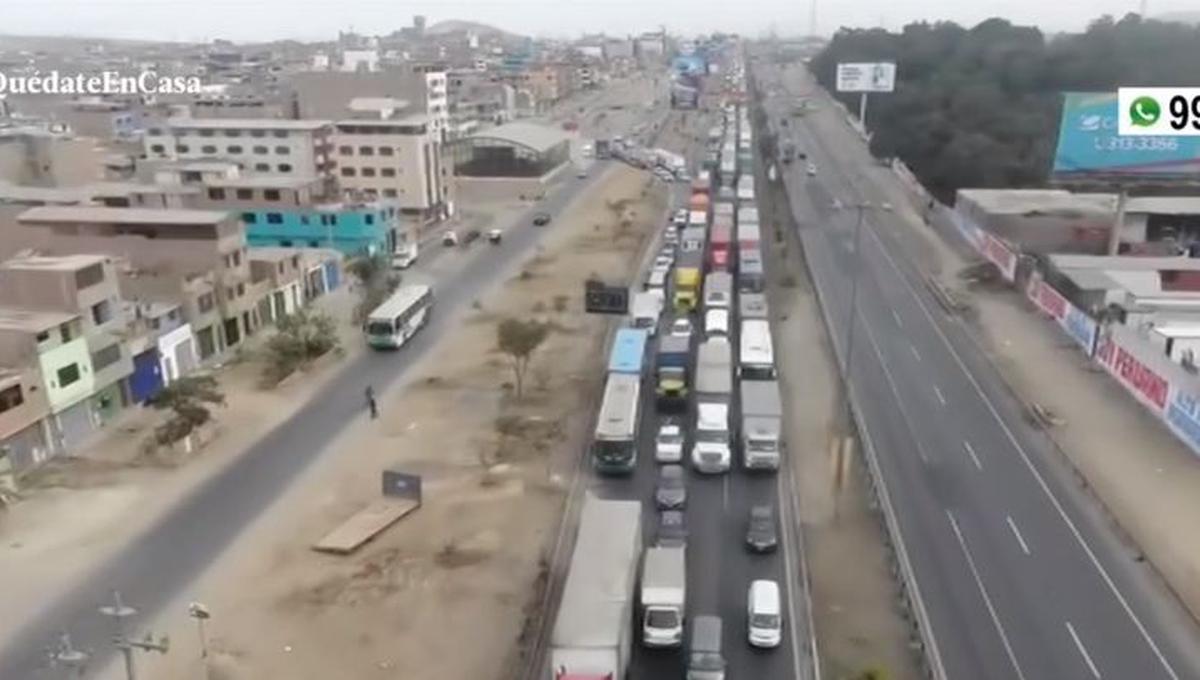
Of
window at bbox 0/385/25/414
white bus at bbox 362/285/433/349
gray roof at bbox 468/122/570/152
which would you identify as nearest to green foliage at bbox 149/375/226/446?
window at bbox 0/385/25/414

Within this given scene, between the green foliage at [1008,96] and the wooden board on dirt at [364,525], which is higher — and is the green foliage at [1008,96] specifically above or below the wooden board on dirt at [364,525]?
above

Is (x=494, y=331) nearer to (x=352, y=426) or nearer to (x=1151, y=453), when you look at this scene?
(x=352, y=426)

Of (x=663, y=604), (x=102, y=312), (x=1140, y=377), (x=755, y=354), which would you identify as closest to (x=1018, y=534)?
(x=663, y=604)

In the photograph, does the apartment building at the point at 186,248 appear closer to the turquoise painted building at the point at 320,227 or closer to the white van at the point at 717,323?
the turquoise painted building at the point at 320,227

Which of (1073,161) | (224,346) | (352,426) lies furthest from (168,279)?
(1073,161)

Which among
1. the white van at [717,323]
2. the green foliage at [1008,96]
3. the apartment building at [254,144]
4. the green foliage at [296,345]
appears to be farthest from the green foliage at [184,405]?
the green foliage at [1008,96]

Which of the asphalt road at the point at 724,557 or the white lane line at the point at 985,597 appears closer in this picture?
the white lane line at the point at 985,597

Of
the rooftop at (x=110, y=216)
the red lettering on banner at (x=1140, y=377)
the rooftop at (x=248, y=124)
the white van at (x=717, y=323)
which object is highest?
the rooftop at (x=248, y=124)
